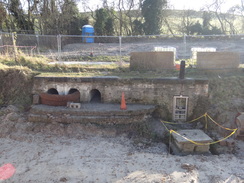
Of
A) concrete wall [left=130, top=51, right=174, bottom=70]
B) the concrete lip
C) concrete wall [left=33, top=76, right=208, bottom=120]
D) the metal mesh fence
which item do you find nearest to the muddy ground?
the concrete lip

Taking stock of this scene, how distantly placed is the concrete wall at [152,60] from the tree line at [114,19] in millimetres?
14637

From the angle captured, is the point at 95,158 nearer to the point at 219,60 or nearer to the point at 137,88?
the point at 137,88

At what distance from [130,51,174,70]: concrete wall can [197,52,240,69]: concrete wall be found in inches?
60.1

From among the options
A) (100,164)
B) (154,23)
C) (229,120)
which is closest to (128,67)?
(229,120)

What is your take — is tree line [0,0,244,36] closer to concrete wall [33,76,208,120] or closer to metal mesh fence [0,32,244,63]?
metal mesh fence [0,32,244,63]

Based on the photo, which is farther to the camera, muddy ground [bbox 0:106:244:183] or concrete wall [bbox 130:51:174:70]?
concrete wall [bbox 130:51:174:70]

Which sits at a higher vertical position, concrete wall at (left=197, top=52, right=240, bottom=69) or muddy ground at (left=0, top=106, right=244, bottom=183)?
concrete wall at (left=197, top=52, right=240, bottom=69)

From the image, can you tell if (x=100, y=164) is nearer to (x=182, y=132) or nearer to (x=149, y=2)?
(x=182, y=132)

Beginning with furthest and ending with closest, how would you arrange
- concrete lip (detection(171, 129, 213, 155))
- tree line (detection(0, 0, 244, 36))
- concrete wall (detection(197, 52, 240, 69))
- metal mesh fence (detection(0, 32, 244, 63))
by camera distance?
tree line (detection(0, 0, 244, 36)) → metal mesh fence (detection(0, 32, 244, 63)) → concrete wall (detection(197, 52, 240, 69)) → concrete lip (detection(171, 129, 213, 155))

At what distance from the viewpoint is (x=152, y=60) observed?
36.6 ft

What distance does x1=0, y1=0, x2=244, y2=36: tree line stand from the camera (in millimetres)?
23422

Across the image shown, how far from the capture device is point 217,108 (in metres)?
8.77

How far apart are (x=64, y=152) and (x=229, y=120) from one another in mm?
6145

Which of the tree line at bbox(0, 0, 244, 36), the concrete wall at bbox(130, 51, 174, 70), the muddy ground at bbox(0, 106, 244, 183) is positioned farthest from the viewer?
the tree line at bbox(0, 0, 244, 36)
